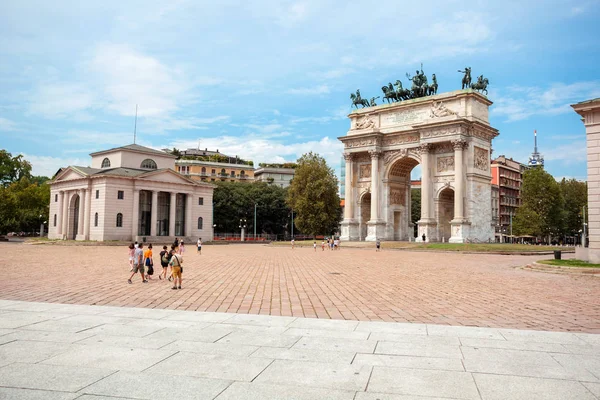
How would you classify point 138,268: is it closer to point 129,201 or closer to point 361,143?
point 361,143

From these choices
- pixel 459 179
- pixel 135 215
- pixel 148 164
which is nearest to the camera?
pixel 459 179

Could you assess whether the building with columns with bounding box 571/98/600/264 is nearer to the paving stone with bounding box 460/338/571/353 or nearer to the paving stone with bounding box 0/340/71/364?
the paving stone with bounding box 460/338/571/353

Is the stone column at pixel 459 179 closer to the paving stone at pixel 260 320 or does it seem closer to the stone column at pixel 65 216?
the paving stone at pixel 260 320

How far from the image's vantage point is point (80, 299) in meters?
12.5

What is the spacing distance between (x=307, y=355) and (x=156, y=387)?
2366mm

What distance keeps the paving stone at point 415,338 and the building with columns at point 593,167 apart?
19328 millimetres

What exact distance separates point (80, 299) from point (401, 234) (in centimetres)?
5316

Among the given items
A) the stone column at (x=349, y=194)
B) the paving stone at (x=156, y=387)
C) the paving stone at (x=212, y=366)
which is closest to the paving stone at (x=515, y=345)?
the paving stone at (x=212, y=366)

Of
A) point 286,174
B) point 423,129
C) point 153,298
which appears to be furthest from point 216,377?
point 286,174

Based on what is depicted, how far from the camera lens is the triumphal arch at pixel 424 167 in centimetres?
5316

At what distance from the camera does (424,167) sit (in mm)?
55562

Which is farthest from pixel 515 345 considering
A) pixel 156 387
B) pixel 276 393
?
pixel 156 387


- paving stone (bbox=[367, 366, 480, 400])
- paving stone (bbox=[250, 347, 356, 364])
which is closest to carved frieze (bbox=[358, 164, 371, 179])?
paving stone (bbox=[250, 347, 356, 364])

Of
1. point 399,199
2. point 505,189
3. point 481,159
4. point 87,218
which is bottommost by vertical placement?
point 87,218
